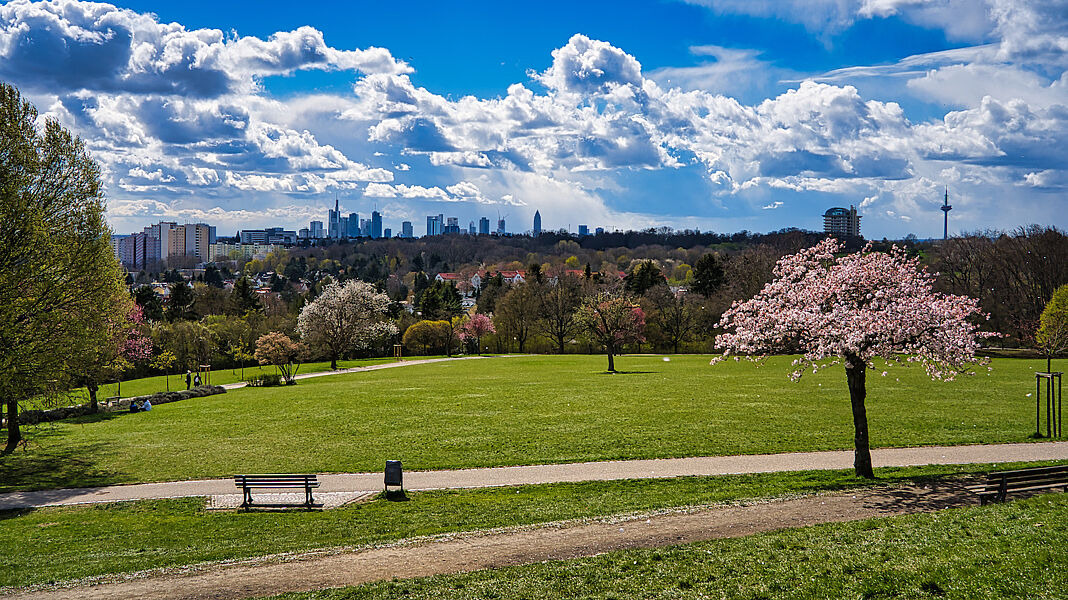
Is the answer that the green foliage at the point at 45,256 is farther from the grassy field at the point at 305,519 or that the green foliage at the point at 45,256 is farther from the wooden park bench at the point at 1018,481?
the wooden park bench at the point at 1018,481

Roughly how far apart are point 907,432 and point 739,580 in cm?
1762

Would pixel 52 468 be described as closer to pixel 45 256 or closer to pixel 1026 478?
pixel 45 256

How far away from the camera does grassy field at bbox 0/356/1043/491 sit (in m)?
22.9

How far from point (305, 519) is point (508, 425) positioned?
41.3 feet

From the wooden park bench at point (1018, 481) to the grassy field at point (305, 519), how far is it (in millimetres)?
2433

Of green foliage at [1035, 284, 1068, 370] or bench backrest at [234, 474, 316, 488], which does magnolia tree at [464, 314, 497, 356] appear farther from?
bench backrest at [234, 474, 316, 488]

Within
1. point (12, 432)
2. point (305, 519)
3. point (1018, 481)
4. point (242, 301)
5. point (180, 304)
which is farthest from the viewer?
point (242, 301)

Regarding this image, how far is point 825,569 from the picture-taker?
9.84 m

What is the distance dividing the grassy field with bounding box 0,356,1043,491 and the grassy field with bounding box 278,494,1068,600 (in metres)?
10.4

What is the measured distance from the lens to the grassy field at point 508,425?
75.2ft

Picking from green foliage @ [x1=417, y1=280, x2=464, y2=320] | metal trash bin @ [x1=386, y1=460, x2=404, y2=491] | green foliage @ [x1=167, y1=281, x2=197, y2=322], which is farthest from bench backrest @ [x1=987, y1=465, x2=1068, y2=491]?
green foliage @ [x1=167, y1=281, x2=197, y2=322]

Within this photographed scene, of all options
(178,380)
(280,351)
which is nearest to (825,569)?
(280,351)

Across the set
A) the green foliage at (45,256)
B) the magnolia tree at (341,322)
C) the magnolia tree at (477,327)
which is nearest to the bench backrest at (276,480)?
the green foliage at (45,256)

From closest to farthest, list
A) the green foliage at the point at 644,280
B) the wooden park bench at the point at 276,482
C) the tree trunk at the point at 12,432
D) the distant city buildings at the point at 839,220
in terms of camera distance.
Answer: the wooden park bench at the point at 276,482, the tree trunk at the point at 12,432, the green foliage at the point at 644,280, the distant city buildings at the point at 839,220
